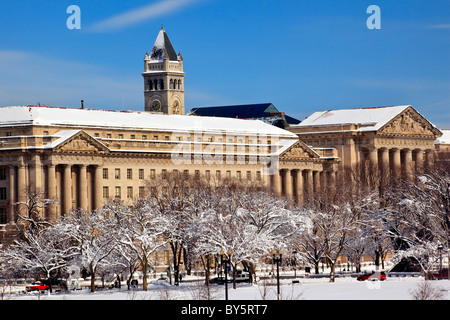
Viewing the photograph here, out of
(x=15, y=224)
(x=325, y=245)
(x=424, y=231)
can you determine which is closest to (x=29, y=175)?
(x=15, y=224)

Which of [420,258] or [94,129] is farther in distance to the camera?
[94,129]

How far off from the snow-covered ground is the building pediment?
1882 inches

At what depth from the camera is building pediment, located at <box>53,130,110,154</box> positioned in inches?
7077

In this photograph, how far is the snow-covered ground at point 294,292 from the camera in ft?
336

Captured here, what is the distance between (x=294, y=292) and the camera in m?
110

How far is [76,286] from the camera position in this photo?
133750 millimetres

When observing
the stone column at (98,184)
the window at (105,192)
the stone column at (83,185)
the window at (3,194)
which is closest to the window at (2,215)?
the window at (3,194)

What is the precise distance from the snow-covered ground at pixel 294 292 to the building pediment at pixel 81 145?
47.8 metres

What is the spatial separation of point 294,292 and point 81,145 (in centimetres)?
7774

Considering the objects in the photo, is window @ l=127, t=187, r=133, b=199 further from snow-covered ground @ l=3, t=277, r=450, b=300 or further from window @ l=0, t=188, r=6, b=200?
snow-covered ground @ l=3, t=277, r=450, b=300

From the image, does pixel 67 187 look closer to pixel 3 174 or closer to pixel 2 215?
pixel 3 174

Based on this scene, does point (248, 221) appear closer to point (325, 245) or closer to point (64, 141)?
point (325, 245)
